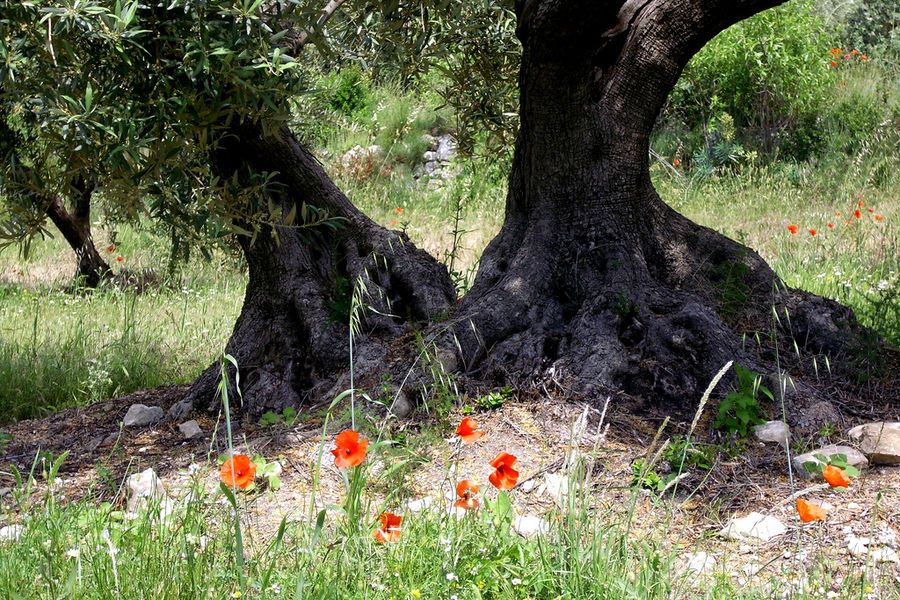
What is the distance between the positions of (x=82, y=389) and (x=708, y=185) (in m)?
7.09

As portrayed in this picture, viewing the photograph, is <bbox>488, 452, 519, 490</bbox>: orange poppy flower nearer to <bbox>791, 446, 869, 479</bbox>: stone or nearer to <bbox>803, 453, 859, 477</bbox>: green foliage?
<bbox>803, 453, 859, 477</bbox>: green foliage

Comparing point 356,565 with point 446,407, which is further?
point 446,407

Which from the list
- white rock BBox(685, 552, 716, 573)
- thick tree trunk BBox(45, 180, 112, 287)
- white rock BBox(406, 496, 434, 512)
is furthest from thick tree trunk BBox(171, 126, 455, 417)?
thick tree trunk BBox(45, 180, 112, 287)

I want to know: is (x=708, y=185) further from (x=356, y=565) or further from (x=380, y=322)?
(x=356, y=565)

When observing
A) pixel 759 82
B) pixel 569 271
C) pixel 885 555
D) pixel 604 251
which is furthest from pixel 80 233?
pixel 759 82

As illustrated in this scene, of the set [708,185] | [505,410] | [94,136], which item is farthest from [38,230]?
[708,185]

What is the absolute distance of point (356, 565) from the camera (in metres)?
1.93

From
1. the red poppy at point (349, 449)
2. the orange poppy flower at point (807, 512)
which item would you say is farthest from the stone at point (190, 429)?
the orange poppy flower at point (807, 512)

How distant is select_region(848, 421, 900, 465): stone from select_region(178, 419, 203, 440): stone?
2.72 meters

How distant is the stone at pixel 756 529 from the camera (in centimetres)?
245

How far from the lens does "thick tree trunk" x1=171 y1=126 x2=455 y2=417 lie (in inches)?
152

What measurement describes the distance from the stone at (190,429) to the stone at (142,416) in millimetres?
297

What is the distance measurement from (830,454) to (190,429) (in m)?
2.64

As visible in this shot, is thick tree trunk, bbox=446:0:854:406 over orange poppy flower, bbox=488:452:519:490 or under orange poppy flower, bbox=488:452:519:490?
over
